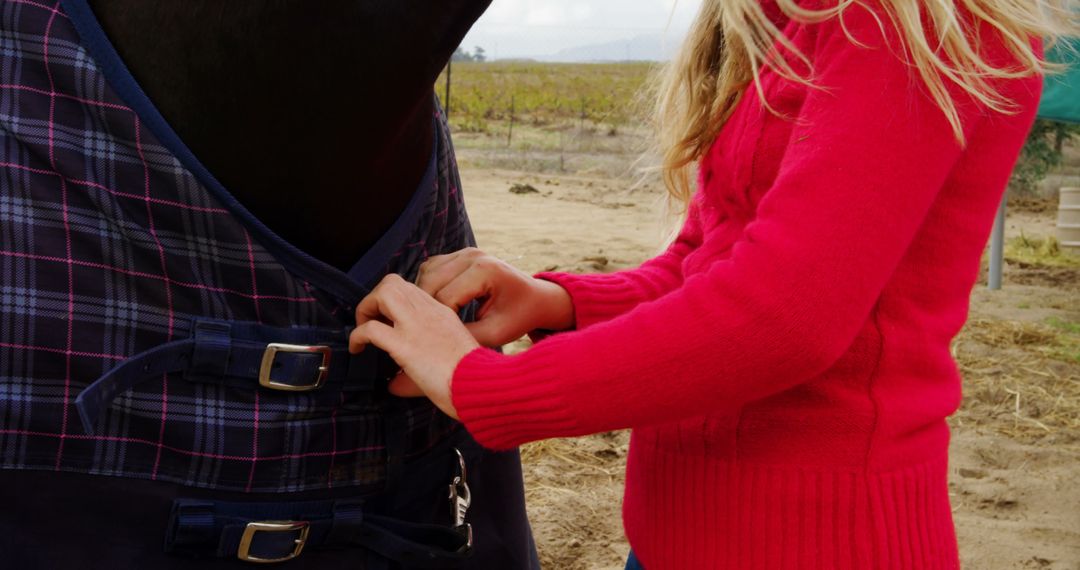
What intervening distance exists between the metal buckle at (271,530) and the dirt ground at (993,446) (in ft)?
2.07

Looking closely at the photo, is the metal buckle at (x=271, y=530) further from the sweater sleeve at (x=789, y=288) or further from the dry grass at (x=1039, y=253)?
the dry grass at (x=1039, y=253)

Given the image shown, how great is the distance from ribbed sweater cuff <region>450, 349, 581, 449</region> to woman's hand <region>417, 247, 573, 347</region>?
10 cm

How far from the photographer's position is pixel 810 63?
31.0 inches

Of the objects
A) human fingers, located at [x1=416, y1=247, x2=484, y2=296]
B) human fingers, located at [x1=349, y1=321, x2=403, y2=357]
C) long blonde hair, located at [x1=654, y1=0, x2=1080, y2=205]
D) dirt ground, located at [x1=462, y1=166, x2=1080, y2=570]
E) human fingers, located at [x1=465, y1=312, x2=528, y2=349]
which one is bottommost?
dirt ground, located at [x1=462, y1=166, x2=1080, y2=570]

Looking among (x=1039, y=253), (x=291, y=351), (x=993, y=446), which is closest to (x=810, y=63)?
(x=291, y=351)

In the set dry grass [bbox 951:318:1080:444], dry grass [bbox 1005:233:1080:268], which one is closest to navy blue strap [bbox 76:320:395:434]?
dry grass [bbox 951:318:1080:444]

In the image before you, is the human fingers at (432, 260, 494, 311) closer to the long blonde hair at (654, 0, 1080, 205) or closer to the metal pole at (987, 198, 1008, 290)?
the long blonde hair at (654, 0, 1080, 205)

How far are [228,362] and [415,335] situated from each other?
0.45 feet

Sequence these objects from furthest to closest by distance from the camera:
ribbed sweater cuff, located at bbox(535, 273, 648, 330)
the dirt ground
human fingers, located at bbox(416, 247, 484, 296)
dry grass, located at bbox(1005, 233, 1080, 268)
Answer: dry grass, located at bbox(1005, 233, 1080, 268), the dirt ground, ribbed sweater cuff, located at bbox(535, 273, 648, 330), human fingers, located at bbox(416, 247, 484, 296)

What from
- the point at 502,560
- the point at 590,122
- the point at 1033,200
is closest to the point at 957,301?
the point at 502,560

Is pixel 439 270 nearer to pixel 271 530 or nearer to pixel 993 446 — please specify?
pixel 271 530

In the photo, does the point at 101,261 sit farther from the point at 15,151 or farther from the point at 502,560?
the point at 502,560

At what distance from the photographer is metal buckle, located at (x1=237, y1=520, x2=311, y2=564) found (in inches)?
29.3

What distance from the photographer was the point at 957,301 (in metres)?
0.87
